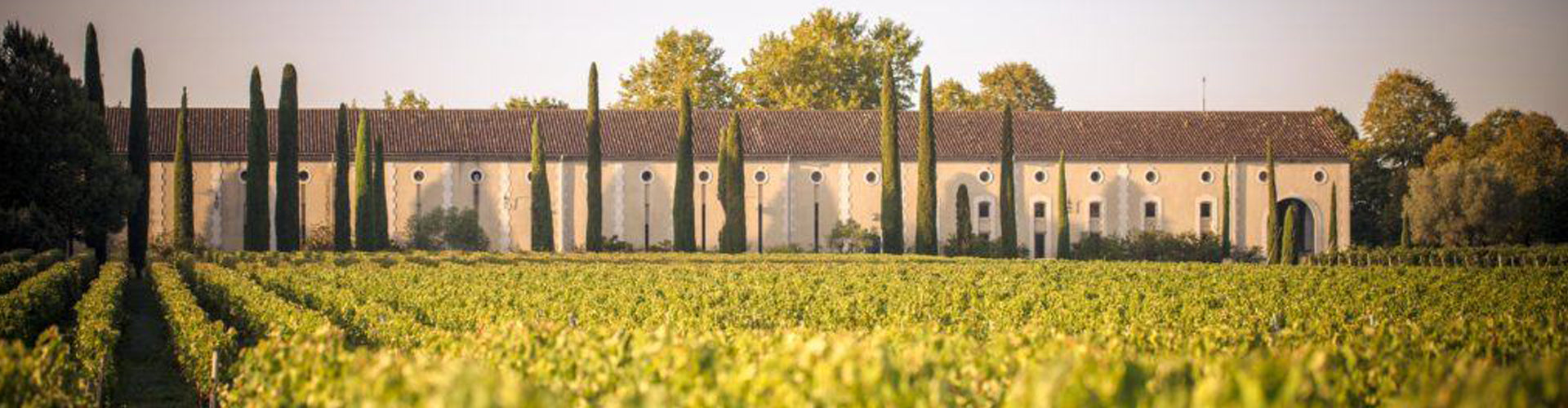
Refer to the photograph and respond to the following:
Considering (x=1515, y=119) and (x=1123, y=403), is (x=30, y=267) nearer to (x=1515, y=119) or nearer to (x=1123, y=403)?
(x=1123, y=403)

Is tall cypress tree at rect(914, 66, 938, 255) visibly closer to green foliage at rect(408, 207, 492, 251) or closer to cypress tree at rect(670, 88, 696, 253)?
cypress tree at rect(670, 88, 696, 253)

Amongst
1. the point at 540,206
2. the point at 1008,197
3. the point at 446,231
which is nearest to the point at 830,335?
the point at 540,206

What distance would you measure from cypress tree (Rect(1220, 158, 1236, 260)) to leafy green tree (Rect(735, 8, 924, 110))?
1604 centimetres

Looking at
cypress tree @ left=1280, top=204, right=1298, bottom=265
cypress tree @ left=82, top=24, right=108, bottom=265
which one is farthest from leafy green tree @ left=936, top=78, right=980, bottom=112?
cypress tree @ left=82, top=24, right=108, bottom=265

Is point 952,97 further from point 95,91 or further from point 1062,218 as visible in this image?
point 95,91

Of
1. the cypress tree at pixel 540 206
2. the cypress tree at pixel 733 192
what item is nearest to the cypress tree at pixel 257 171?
the cypress tree at pixel 540 206

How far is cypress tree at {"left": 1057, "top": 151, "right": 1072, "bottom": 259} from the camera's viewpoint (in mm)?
55688

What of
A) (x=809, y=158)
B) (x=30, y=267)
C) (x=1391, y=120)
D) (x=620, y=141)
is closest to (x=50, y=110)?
(x=30, y=267)

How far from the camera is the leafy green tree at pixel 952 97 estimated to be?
72750mm

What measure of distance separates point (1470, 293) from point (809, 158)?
34597mm

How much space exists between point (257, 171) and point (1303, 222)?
36510mm

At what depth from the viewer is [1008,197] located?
53.5m

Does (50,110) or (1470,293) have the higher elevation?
(50,110)

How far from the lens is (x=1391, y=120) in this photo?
226ft
